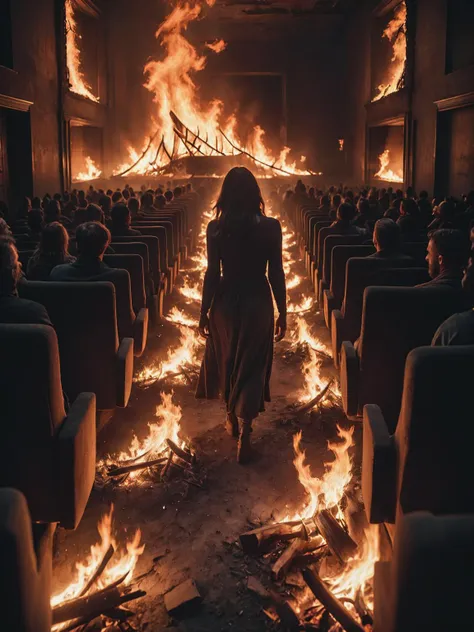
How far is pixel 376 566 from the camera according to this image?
1.75m

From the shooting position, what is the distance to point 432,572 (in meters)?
1.24

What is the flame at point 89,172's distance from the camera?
63.4 ft

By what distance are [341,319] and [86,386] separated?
71.6 inches

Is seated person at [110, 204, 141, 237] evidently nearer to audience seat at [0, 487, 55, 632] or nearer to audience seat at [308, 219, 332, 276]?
audience seat at [308, 219, 332, 276]

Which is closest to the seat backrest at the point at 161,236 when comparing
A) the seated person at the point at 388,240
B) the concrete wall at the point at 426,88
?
the seated person at the point at 388,240

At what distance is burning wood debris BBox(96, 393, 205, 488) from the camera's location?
319cm

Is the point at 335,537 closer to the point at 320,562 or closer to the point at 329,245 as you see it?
the point at 320,562

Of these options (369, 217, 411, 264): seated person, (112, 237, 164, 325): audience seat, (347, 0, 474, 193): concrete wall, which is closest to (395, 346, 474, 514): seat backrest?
(369, 217, 411, 264): seated person

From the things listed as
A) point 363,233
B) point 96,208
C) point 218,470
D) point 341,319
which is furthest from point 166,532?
point 363,233

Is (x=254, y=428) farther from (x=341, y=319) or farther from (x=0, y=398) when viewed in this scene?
(x=0, y=398)

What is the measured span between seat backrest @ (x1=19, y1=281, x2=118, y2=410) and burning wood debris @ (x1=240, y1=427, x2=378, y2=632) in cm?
115

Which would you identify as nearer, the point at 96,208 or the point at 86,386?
the point at 86,386

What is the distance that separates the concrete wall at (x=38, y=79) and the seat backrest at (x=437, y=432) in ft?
38.0

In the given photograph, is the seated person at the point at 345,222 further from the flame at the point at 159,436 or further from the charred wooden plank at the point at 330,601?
the charred wooden plank at the point at 330,601
